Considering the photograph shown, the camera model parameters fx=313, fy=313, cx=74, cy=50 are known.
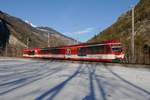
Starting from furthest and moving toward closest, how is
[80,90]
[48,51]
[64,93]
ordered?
[48,51], [80,90], [64,93]

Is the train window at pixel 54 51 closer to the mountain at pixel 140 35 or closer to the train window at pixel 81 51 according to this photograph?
the train window at pixel 81 51

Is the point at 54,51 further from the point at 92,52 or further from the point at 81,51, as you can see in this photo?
the point at 92,52

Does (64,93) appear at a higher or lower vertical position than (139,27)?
lower

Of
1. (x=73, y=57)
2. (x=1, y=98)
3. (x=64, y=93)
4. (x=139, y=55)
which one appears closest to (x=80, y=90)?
(x=64, y=93)

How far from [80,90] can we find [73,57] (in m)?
36.1

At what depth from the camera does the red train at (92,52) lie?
37.2 meters

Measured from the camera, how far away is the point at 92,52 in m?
41.1

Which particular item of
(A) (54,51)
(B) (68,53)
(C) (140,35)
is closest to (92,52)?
(B) (68,53)

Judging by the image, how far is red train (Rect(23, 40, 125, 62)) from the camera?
37181 millimetres

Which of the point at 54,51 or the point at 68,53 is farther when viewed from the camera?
the point at 54,51

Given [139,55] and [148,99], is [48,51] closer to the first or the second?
[139,55]

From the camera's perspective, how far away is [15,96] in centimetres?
1045

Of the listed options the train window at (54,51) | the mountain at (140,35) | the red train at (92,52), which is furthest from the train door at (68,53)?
the mountain at (140,35)

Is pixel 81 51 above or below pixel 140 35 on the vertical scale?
below
